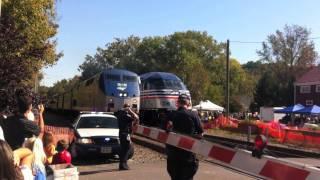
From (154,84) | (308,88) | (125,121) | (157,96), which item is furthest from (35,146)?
(308,88)

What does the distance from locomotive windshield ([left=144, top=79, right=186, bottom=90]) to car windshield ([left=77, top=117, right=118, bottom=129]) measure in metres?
20.3

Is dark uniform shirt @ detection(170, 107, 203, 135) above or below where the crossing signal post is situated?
above

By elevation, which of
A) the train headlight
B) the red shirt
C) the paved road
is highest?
the red shirt

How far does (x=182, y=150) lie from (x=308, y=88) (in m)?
80.9

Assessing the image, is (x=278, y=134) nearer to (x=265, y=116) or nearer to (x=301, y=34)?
(x=265, y=116)

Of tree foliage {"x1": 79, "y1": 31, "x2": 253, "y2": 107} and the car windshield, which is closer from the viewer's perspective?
the car windshield

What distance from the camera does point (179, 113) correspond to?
952 cm

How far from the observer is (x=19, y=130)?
25.4ft

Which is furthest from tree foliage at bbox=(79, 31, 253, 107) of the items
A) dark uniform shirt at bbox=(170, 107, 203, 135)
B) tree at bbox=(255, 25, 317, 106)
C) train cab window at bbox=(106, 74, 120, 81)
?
dark uniform shirt at bbox=(170, 107, 203, 135)

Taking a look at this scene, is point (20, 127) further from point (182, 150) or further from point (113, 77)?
point (113, 77)

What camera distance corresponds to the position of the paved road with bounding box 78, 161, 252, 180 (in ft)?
45.9

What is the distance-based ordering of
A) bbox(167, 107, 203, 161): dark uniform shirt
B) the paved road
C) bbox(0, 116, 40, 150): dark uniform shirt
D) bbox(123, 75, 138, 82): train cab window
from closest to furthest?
bbox(0, 116, 40, 150): dark uniform shirt
bbox(167, 107, 203, 161): dark uniform shirt
the paved road
bbox(123, 75, 138, 82): train cab window

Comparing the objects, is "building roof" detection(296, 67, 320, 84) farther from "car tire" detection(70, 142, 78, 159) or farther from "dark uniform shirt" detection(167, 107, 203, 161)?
"dark uniform shirt" detection(167, 107, 203, 161)

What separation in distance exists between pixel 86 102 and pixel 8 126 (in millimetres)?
33410
